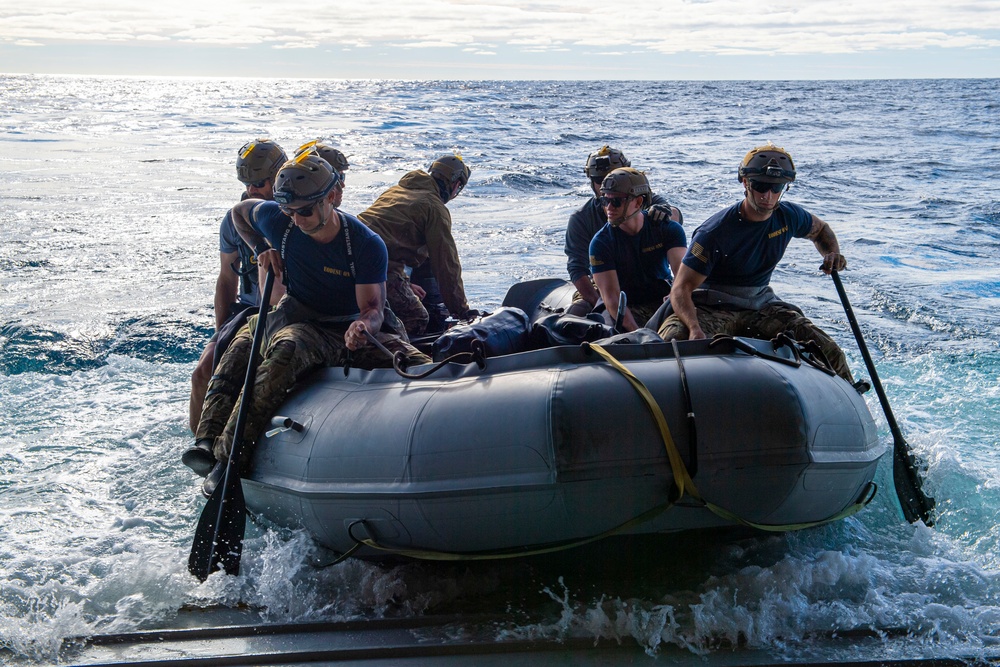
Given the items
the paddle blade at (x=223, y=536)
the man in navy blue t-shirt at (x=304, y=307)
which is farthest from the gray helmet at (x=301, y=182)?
the paddle blade at (x=223, y=536)

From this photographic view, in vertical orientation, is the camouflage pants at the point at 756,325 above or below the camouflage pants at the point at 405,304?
above

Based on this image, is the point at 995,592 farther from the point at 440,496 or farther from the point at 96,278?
the point at 96,278

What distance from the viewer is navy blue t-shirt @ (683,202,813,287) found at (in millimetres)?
4668

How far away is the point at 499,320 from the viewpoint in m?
4.55

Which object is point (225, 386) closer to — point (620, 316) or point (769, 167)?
point (620, 316)

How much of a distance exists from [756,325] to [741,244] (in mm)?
424

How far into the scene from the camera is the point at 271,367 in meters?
4.37

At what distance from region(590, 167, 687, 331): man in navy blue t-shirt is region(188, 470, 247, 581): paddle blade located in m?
2.26

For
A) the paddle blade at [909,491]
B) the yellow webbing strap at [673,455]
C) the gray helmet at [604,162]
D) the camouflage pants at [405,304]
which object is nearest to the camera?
the yellow webbing strap at [673,455]

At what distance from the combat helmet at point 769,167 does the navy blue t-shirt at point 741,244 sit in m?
0.19

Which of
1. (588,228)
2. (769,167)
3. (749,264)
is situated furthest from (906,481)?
(588,228)

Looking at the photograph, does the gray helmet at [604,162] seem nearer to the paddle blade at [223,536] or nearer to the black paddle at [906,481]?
the black paddle at [906,481]

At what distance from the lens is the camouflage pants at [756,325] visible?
15.0 feet

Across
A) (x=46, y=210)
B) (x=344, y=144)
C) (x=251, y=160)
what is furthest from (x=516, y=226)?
(x=344, y=144)
